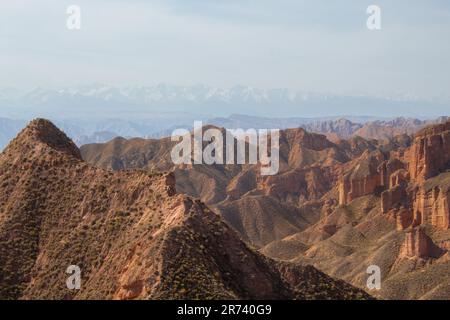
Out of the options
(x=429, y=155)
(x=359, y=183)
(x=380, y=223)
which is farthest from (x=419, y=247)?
(x=359, y=183)

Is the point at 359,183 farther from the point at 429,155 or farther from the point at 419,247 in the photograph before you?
the point at 419,247

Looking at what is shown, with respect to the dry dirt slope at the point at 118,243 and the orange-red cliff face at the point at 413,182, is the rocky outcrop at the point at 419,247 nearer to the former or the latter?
the orange-red cliff face at the point at 413,182

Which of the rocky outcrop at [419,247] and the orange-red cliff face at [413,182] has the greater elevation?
the orange-red cliff face at [413,182]

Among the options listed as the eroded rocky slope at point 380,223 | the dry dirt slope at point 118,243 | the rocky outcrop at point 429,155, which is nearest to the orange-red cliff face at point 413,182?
the rocky outcrop at point 429,155

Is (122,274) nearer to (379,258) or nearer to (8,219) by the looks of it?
(8,219)

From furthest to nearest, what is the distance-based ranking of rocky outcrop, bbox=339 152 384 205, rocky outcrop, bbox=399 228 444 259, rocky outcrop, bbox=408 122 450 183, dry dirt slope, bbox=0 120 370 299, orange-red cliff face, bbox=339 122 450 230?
rocky outcrop, bbox=339 152 384 205
rocky outcrop, bbox=408 122 450 183
orange-red cliff face, bbox=339 122 450 230
rocky outcrop, bbox=399 228 444 259
dry dirt slope, bbox=0 120 370 299

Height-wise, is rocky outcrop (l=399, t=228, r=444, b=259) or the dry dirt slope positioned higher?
the dry dirt slope

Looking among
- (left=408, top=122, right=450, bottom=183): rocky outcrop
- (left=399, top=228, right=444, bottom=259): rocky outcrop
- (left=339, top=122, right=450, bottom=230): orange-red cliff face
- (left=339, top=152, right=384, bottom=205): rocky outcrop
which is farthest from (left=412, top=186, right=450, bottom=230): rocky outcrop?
(left=339, top=152, right=384, bottom=205): rocky outcrop

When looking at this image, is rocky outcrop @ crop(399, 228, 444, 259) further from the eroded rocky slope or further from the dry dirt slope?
the dry dirt slope

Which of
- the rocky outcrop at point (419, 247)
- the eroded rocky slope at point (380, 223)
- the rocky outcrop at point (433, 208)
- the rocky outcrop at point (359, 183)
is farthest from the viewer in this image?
the rocky outcrop at point (359, 183)
